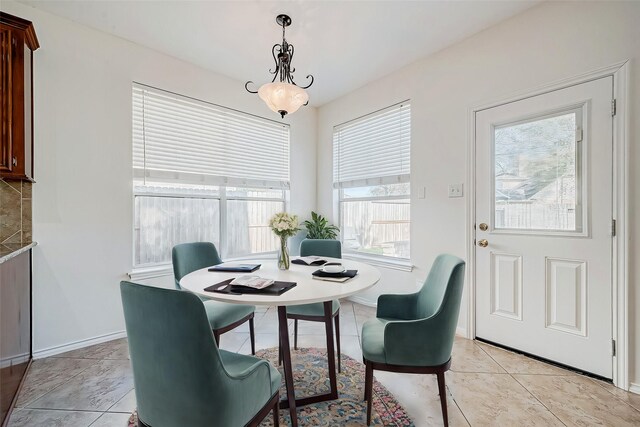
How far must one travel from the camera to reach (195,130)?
119 inches

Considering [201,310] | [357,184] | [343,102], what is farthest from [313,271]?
[343,102]

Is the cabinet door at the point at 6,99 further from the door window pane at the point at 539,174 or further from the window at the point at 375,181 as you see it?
the door window pane at the point at 539,174

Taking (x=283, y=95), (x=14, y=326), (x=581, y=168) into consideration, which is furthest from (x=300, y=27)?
(x=14, y=326)

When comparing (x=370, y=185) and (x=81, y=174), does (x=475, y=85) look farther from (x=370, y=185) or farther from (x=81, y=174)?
A: (x=81, y=174)

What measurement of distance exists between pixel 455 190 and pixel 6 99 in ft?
11.6

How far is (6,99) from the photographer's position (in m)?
1.90

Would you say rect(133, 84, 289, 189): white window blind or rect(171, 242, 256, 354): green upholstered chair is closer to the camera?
rect(171, 242, 256, 354): green upholstered chair

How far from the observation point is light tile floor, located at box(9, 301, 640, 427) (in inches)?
61.1

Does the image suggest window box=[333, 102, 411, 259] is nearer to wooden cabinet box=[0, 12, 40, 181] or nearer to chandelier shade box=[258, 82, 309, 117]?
chandelier shade box=[258, 82, 309, 117]

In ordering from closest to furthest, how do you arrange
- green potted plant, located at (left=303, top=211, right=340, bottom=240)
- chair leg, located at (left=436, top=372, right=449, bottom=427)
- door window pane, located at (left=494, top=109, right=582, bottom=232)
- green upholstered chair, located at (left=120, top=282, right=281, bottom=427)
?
green upholstered chair, located at (left=120, top=282, right=281, bottom=427), chair leg, located at (left=436, top=372, right=449, bottom=427), door window pane, located at (left=494, top=109, right=582, bottom=232), green potted plant, located at (left=303, top=211, right=340, bottom=240)

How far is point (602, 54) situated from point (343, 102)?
2525 millimetres

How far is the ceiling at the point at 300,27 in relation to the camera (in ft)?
7.02

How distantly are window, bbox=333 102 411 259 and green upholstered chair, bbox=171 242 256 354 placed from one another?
1848mm

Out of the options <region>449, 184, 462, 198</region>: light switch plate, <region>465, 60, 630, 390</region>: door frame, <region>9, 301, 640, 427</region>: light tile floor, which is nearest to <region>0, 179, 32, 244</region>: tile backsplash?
<region>9, 301, 640, 427</region>: light tile floor
